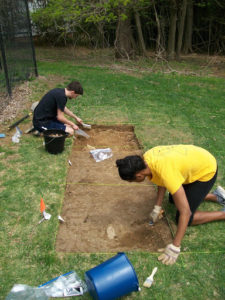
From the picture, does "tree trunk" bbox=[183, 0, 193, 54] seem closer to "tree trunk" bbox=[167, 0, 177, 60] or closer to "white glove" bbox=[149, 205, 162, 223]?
"tree trunk" bbox=[167, 0, 177, 60]

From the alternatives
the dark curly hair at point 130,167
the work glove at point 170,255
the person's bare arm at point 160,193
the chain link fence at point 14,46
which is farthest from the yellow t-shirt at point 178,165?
the chain link fence at point 14,46

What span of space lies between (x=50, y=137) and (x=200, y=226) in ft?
7.89

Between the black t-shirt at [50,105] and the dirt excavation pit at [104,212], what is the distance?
754 mm

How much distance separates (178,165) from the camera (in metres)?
2.45

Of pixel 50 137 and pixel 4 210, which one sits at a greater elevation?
pixel 50 137

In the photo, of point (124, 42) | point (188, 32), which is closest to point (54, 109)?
point (124, 42)

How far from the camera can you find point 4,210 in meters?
3.09

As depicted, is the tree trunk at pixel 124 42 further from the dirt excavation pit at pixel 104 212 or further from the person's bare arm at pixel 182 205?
the person's bare arm at pixel 182 205

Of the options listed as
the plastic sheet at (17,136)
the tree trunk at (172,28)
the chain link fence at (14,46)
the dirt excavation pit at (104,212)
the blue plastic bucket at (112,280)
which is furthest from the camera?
Result: the tree trunk at (172,28)

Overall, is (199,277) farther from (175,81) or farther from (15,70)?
(175,81)

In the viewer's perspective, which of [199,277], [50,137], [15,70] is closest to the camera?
[199,277]

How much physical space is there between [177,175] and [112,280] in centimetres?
100

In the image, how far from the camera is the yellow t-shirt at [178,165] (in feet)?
7.71

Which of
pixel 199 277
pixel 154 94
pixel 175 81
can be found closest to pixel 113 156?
pixel 199 277
